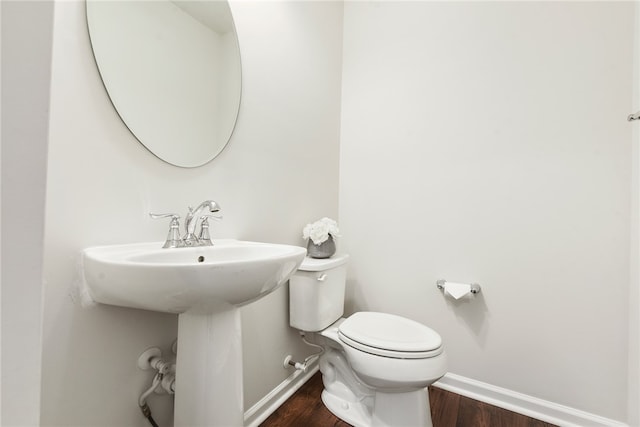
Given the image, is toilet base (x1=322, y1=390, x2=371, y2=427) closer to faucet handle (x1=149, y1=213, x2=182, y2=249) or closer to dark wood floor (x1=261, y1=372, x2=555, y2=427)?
dark wood floor (x1=261, y1=372, x2=555, y2=427)

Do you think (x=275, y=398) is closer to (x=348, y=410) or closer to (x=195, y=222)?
(x=348, y=410)

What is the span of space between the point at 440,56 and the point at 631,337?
5.03ft

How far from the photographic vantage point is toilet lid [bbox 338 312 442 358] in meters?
1.03

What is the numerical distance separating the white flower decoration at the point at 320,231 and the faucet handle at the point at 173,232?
66 cm

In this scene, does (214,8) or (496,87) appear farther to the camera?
(496,87)

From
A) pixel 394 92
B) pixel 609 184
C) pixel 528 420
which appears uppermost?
pixel 394 92

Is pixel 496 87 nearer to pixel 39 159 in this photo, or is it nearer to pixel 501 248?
pixel 501 248

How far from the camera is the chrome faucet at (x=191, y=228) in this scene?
33.9 inches

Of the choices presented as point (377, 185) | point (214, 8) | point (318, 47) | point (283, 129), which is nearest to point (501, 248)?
point (377, 185)

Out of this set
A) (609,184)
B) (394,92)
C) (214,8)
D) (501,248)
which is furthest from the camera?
(394,92)

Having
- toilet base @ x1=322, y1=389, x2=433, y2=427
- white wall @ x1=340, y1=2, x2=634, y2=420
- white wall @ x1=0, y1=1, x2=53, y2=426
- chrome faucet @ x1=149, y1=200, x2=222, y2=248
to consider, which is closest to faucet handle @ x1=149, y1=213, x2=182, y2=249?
chrome faucet @ x1=149, y1=200, x2=222, y2=248

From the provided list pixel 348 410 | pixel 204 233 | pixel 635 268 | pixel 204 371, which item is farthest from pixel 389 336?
pixel 635 268

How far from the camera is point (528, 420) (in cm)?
127

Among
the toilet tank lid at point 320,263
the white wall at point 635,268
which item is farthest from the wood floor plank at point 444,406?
the toilet tank lid at point 320,263
